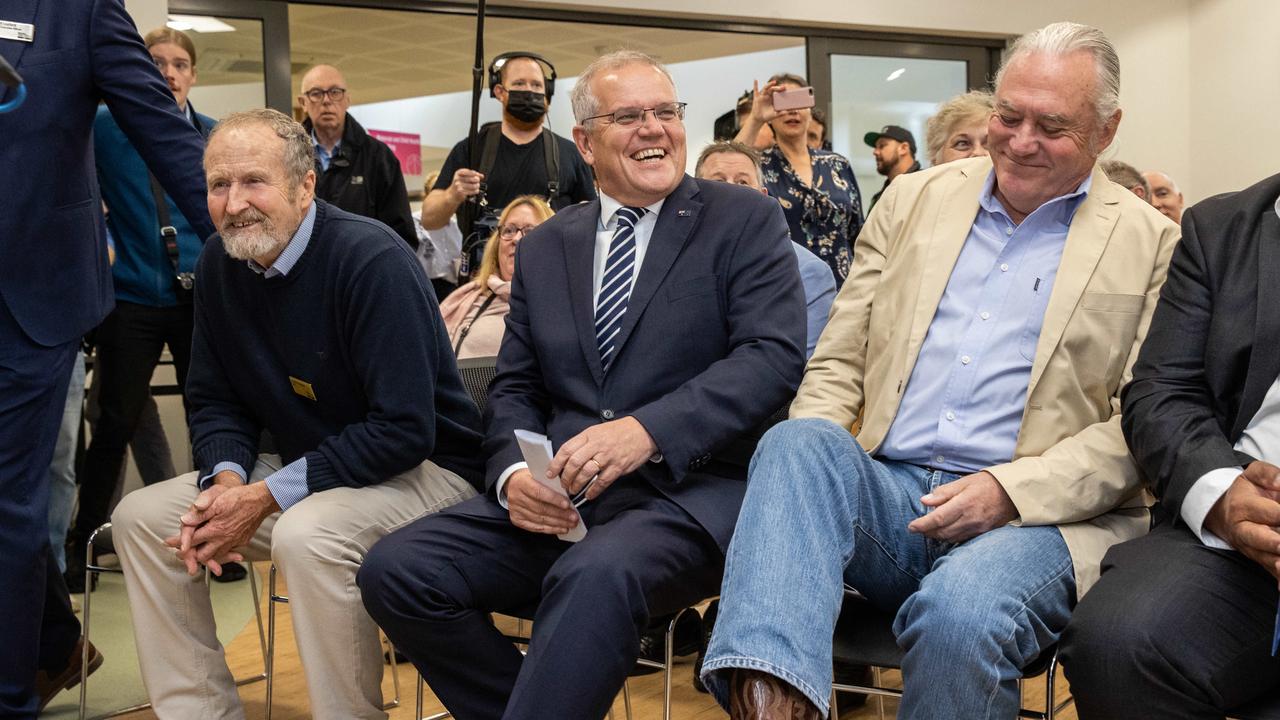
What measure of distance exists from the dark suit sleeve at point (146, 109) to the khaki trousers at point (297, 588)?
1.95 feet

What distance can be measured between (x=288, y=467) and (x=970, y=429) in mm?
1289

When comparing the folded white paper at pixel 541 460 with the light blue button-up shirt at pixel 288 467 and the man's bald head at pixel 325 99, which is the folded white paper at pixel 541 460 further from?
the man's bald head at pixel 325 99

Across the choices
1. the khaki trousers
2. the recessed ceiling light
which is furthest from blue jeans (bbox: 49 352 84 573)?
the recessed ceiling light

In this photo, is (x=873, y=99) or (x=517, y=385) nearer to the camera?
(x=517, y=385)

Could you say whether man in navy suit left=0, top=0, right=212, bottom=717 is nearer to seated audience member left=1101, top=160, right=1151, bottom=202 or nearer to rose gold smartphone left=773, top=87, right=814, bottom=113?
rose gold smartphone left=773, top=87, right=814, bottom=113

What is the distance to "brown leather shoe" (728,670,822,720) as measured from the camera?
157cm

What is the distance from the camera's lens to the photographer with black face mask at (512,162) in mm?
4277

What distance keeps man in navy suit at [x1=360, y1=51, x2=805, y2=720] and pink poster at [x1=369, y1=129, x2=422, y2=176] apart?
5.04 metres

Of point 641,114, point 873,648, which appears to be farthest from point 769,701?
point 641,114

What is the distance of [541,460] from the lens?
6.68ft

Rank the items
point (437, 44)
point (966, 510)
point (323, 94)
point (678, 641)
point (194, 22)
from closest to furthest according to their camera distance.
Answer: point (966, 510) < point (678, 641) < point (323, 94) < point (194, 22) < point (437, 44)

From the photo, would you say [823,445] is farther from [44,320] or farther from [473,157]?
[473,157]

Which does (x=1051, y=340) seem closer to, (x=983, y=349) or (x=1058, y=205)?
(x=983, y=349)

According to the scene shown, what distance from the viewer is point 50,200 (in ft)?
7.73
